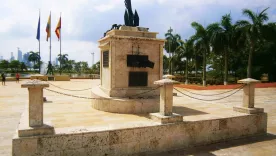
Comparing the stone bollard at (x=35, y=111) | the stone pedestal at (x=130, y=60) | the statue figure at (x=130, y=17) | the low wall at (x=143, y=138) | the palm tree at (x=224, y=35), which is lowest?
the low wall at (x=143, y=138)

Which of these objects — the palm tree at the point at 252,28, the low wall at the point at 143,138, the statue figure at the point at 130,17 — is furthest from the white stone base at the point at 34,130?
the palm tree at the point at 252,28

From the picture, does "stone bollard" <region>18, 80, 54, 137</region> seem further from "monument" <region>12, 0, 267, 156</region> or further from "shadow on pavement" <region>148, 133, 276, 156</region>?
"shadow on pavement" <region>148, 133, 276, 156</region>

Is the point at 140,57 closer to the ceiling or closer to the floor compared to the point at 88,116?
closer to the ceiling

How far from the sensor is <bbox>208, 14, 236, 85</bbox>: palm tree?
92.5 feet

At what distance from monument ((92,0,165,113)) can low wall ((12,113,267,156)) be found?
2.10 metres

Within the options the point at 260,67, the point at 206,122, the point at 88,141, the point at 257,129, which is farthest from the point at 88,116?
the point at 260,67

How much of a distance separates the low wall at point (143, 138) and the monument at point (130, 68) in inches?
82.6

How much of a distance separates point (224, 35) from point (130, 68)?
23.4 meters

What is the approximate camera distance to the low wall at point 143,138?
4.97 meters

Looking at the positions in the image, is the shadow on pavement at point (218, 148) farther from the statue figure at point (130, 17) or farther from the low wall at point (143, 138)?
the statue figure at point (130, 17)

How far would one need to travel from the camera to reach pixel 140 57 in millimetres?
9047

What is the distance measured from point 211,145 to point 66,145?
4.37 meters

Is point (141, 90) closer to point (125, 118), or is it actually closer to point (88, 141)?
point (125, 118)

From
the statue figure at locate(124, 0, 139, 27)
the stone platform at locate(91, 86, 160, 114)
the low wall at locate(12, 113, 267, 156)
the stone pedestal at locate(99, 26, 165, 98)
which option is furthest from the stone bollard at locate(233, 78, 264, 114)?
the statue figure at locate(124, 0, 139, 27)
